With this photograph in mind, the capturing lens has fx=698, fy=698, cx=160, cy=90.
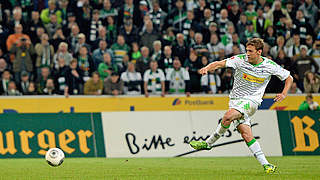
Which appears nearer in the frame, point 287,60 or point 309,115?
point 309,115

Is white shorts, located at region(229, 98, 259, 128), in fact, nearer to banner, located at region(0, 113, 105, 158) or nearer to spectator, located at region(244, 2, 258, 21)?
banner, located at region(0, 113, 105, 158)

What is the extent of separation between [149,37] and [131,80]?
71.6 inches

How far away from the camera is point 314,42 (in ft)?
79.8

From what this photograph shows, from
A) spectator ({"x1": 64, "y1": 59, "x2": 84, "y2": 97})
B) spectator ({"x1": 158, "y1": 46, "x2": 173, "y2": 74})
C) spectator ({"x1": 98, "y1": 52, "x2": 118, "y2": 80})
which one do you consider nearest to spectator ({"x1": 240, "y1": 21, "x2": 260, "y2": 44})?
spectator ({"x1": 158, "y1": 46, "x2": 173, "y2": 74})

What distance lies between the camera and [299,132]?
19.4m

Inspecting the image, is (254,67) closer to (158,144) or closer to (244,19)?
(158,144)

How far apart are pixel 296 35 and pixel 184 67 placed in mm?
4211

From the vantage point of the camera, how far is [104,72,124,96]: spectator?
2222 cm

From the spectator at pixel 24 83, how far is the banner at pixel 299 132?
7.96 metres

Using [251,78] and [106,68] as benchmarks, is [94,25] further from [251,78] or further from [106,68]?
[251,78]

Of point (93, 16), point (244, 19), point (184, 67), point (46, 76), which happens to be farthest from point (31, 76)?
point (244, 19)

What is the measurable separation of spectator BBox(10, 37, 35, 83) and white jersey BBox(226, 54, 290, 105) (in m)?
10.8

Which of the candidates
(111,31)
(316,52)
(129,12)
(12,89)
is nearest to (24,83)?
(12,89)

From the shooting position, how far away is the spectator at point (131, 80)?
73.2ft
